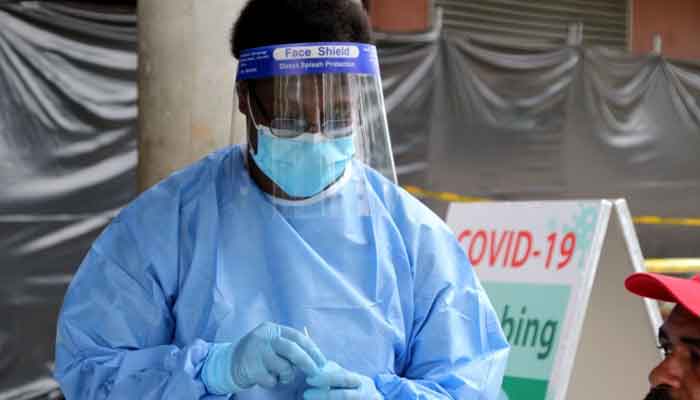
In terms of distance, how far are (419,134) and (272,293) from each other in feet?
17.8

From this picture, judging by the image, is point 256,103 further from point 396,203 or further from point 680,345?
point 680,345

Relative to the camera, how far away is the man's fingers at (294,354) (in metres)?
2.11

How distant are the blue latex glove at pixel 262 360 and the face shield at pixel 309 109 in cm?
34

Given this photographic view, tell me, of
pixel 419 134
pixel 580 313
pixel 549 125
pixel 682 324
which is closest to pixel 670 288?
pixel 682 324

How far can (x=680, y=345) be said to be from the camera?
2820mm

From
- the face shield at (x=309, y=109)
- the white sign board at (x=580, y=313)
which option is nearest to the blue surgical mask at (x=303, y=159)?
the face shield at (x=309, y=109)

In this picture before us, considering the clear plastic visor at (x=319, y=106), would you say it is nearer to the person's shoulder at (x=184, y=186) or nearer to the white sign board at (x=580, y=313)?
the person's shoulder at (x=184, y=186)

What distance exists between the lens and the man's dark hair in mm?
2316

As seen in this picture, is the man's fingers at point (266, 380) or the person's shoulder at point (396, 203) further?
the person's shoulder at point (396, 203)

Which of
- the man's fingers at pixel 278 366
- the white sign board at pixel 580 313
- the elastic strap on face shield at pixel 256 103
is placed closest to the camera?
the man's fingers at pixel 278 366

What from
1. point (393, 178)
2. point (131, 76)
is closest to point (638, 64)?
point (131, 76)

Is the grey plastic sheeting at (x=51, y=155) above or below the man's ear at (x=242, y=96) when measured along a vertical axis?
below

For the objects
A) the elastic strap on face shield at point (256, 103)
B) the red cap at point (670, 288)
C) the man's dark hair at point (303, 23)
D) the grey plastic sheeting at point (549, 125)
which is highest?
the man's dark hair at point (303, 23)

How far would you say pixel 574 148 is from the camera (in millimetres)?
8891
